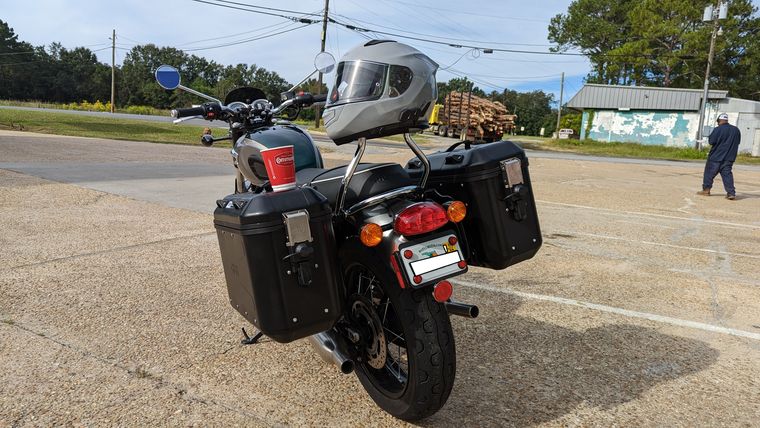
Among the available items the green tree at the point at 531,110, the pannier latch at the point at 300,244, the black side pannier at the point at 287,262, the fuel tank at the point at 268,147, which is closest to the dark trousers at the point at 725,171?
the fuel tank at the point at 268,147

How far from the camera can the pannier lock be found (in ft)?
9.32

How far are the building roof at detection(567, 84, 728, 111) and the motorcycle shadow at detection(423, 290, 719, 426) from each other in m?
38.0

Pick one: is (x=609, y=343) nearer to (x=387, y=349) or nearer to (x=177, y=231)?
(x=387, y=349)

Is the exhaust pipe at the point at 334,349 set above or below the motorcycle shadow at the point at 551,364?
above

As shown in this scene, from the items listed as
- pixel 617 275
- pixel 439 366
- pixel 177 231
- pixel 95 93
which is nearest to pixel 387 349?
pixel 439 366

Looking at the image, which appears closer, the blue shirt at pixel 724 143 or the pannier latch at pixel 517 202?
the pannier latch at pixel 517 202

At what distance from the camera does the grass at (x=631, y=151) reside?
28.4m

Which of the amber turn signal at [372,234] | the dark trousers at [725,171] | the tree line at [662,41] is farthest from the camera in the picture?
the tree line at [662,41]

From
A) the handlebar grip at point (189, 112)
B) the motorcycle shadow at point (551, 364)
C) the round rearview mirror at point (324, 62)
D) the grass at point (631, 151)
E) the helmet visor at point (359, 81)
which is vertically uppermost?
the round rearview mirror at point (324, 62)

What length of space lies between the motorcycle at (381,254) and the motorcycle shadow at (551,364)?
16.6 inches

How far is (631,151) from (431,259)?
3257cm

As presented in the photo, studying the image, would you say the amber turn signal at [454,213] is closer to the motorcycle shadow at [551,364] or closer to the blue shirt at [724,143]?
the motorcycle shadow at [551,364]

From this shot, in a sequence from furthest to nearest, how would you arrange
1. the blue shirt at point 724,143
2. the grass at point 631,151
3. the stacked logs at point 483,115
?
1. the stacked logs at point 483,115
2. the grass at point 631,151
3. the blue shirt at point 724,143

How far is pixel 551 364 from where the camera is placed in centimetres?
308
